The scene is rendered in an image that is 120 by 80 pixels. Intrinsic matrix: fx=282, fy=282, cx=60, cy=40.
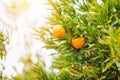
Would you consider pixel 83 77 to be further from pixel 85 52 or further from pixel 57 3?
pixel 57 3

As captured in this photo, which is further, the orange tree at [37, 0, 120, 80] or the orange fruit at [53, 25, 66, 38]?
the orange fruit at [53, 25, 66, 38]

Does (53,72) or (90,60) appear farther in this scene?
(53,72)

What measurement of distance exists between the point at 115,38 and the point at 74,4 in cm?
60

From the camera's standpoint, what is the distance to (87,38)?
1881 mm

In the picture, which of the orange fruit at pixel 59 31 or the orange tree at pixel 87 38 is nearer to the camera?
the orange tree at pixel 87 38

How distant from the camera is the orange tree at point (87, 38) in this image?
5.87 feet

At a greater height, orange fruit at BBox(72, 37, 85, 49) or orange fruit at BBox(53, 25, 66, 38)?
orange fruit at BBox(53, 25, 66, 38)

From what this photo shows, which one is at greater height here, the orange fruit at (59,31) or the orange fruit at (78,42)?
the orange fruit at (59,31)

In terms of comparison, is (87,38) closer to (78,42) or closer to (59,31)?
(78,42)

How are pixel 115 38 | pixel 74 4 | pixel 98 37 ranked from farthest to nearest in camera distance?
pixel 74 4
pixel 98 37
pixel 115 38

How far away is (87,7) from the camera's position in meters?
1.97

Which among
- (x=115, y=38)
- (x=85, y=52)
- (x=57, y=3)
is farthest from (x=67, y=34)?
(x=115, y=38)

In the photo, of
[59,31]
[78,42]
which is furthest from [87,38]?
[59,31]

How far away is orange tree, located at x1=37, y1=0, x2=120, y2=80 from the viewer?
1788 millimetres
